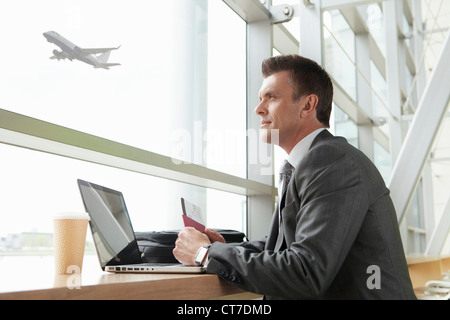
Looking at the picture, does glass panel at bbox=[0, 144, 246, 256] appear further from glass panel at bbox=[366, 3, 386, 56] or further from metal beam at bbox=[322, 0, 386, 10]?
glass panel at bbox=[366, 3, 386, 56]

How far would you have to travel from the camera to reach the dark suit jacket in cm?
109

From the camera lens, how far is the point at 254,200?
2.88m

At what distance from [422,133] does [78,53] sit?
1781 millimetres

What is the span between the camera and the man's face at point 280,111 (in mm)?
1595

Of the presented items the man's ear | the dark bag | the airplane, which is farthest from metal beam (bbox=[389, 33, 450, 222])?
the airplane

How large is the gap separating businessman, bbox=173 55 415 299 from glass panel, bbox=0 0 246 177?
2.51 ft

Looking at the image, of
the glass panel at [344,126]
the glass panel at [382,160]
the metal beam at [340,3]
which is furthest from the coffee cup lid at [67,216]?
the glass panel at [382,160]

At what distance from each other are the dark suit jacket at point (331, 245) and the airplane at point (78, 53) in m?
0.98

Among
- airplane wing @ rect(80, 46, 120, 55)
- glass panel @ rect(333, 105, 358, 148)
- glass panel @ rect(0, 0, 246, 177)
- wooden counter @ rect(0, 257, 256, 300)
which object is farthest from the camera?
glass panel @ rect(333, 105, 358, 148)

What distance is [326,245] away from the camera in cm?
110

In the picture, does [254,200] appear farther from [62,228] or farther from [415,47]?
[415,47]

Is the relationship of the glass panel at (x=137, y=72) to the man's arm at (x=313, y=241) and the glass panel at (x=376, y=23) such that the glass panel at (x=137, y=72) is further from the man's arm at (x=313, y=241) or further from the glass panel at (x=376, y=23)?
the glass panel at (x=376, y=23)

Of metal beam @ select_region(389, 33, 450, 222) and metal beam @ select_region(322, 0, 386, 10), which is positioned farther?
metal beam @ select_region(322, 0, 386, 10)
